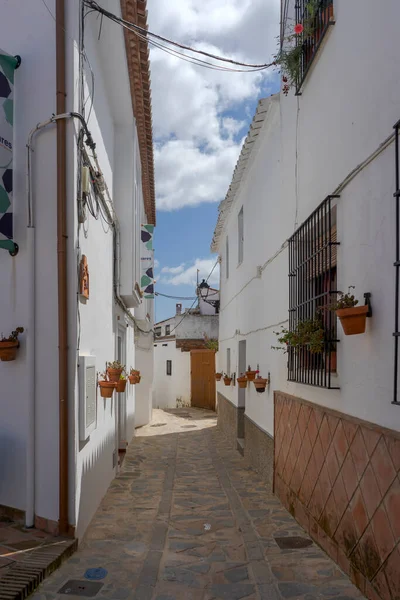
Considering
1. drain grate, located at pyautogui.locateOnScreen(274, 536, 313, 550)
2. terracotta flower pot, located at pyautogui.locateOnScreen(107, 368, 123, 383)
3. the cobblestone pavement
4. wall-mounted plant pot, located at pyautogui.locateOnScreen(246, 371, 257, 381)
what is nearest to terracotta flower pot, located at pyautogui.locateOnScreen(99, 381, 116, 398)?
terracotta flower pot, located at pyautogui.locateOnScreen(107, 368, 123, 383)

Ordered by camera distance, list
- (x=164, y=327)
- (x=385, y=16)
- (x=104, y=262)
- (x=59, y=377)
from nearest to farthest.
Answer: (x=385, y=16), (x=59, y=377), (x=104, y=262), (x=164, y=327)

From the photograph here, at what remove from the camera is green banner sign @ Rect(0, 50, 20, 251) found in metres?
5.00

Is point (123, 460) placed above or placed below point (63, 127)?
below

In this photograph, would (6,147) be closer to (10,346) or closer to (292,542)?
(10,346)

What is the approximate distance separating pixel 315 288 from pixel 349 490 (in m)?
2.25

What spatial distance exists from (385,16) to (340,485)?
3.76m

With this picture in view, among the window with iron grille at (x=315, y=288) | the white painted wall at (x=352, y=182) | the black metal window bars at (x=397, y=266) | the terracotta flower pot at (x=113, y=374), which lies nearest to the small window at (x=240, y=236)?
the white painted wall at (x=352, y=182)

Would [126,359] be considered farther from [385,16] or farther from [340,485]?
[385,16]

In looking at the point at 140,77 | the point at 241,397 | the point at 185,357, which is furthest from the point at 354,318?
the point at 185,357

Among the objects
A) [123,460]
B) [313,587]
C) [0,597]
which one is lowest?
[123,460]

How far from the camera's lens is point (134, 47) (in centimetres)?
723

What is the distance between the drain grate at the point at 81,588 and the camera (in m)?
4.07

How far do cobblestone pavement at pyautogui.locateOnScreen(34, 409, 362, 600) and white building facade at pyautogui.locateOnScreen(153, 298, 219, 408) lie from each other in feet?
47.5

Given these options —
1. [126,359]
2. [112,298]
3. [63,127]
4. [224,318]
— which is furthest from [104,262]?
[224,318]
